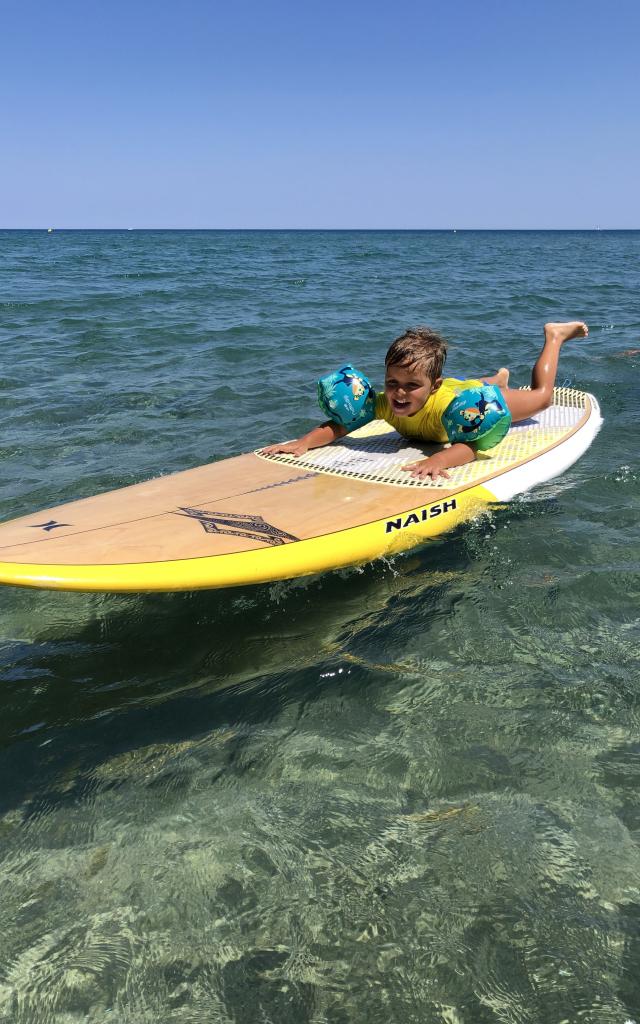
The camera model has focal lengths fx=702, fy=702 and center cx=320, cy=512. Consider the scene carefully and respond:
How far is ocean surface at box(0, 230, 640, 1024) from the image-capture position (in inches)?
80.7

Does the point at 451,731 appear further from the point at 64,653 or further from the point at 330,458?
the point at 330,458

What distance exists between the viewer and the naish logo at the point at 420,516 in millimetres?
4172

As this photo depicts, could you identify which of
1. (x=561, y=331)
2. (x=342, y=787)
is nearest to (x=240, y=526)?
(x=342, y=787)

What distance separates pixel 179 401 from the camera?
824cm

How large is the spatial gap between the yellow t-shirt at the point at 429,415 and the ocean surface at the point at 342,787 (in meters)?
0.74

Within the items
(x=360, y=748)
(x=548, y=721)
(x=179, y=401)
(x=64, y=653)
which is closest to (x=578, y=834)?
(x=548, y=721)

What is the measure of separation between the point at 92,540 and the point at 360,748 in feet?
5.52

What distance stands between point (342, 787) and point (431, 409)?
2939mm

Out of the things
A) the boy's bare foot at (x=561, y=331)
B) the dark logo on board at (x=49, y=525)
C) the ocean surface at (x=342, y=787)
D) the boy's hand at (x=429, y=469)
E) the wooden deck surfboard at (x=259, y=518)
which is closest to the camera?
the ocean surface at (x=342, y=787)

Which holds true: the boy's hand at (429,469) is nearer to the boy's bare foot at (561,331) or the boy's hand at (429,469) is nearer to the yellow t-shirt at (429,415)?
the yellow t-shirt at (429,415)

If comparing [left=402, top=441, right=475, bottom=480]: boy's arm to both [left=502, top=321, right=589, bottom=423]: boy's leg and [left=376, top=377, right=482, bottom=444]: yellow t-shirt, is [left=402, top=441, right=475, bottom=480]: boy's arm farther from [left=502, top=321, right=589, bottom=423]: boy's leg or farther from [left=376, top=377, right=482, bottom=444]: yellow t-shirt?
[left=502, top=321, right=589, bottom=423]: boy's leg

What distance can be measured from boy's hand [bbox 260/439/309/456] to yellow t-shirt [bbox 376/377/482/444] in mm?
599

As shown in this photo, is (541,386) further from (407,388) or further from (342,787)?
(342,787)

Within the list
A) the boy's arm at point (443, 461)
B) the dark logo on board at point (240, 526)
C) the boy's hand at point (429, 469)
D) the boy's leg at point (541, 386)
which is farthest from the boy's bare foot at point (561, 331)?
the dark logo on board at point (240, 526)
